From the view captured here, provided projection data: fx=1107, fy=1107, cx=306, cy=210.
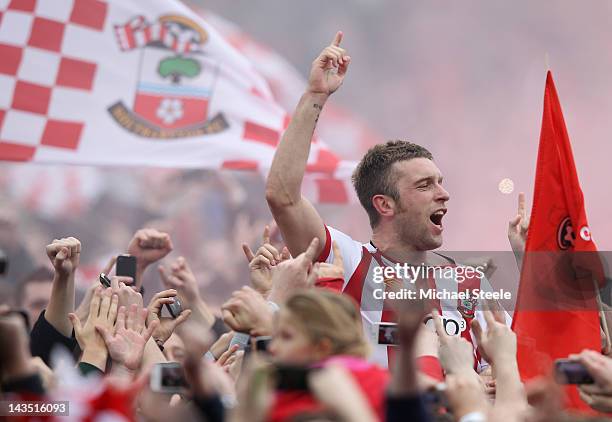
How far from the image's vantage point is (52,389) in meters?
2.87

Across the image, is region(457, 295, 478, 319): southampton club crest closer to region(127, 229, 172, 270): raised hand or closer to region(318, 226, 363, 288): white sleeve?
region(318, 226, 363, 288): white sleeve

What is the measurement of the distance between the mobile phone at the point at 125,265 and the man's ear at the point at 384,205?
3.39ft

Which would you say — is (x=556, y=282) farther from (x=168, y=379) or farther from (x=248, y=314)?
(x=168, y=379)

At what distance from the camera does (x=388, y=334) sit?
3764 millimetres

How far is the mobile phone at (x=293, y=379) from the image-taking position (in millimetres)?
2418

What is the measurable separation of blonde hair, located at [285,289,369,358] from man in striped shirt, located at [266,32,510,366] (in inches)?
53.1

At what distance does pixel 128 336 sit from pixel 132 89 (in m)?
4.54

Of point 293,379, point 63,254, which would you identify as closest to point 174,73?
point 63,254

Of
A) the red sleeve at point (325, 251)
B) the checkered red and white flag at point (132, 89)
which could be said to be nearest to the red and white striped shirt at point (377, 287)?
the red sleeve at point (325, 251)

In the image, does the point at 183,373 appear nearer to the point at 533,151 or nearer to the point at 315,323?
the point at 315,323

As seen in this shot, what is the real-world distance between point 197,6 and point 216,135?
2.96 m

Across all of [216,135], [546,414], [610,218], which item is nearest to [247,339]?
[546,414]

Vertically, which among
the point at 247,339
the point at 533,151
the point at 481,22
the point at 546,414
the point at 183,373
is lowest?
the point at 546,414

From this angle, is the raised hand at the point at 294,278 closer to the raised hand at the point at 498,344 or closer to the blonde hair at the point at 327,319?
the raised hand at the point at 498,344
